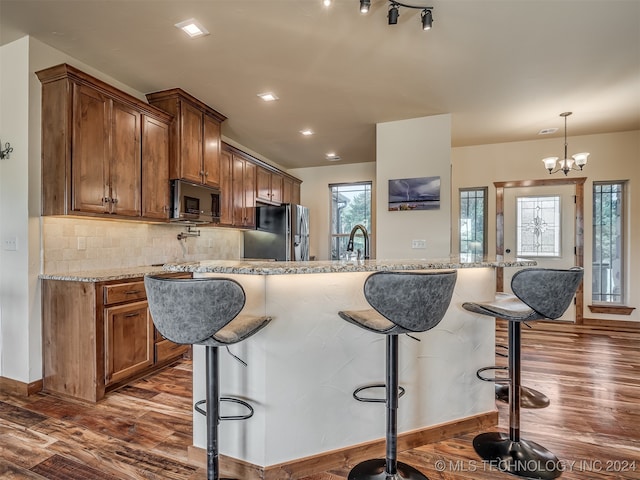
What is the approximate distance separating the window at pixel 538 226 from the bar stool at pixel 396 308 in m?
4.33

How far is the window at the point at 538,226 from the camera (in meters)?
4.84

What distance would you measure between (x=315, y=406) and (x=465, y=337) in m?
1.00

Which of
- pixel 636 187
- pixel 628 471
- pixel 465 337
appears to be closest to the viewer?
pixel 628 471

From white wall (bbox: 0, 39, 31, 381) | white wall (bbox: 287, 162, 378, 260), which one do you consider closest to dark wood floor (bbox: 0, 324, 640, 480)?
white wall (bbox: 0, 39, 31, 381)

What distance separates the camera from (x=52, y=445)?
185 centimetres

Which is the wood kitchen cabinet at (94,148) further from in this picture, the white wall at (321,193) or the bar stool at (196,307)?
the white wall at (321,193)

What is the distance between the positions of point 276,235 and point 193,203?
1731 millimetres

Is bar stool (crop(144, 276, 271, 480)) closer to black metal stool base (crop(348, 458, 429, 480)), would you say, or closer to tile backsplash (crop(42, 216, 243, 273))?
black metal stool base (crop(348, 458, 429, 480))

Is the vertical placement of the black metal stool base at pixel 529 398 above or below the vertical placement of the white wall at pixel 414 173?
below

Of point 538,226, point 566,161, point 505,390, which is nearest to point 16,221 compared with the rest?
point 505,390

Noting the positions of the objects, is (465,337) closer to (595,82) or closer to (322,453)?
(322,453)

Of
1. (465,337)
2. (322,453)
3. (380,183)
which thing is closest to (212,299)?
(322,453)

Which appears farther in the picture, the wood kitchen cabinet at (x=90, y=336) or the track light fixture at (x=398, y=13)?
the wood kitchen cabinet at (x=90, y=336)

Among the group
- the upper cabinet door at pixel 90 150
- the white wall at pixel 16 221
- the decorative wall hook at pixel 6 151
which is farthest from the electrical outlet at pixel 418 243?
the decorative wall hook at pixel 6 151
